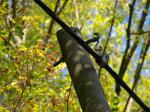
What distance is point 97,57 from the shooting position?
7.65 ft

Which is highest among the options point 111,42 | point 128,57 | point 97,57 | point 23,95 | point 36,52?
point 111,42

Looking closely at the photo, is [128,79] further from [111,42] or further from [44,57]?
[44,57]

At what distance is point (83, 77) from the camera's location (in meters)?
2.43

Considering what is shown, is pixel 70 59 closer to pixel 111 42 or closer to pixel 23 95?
pixel 23 95

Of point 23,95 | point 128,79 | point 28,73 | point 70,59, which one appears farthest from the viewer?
point 128,79

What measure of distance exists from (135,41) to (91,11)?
466 centimetres

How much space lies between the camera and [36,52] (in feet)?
22.8

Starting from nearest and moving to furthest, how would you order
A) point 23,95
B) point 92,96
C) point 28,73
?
point 92,96 → point 23,95 → point 28,73

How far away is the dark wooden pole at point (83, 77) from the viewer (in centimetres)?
230

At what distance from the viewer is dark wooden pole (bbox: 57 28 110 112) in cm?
230

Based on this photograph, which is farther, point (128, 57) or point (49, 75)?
point (128, 57)

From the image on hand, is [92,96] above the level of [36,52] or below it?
below

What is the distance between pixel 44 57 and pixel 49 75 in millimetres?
393

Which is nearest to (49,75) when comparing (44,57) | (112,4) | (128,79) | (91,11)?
(44,57)
